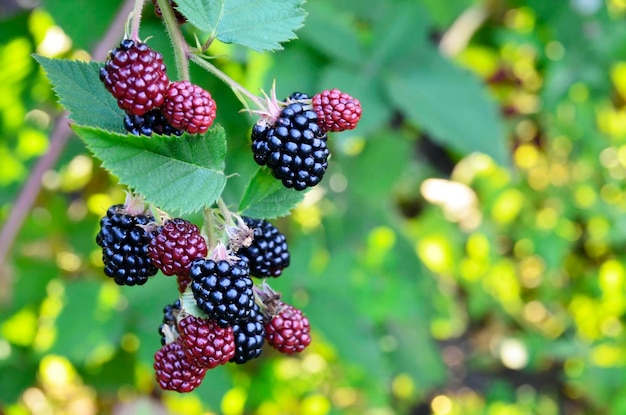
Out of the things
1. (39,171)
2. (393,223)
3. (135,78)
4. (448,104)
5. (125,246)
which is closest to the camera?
→ (135,78)

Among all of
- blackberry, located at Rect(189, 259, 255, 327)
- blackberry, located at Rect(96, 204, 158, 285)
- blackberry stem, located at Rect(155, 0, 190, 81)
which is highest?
blackberry stem, located at Rect(155, 0, 190, 81)


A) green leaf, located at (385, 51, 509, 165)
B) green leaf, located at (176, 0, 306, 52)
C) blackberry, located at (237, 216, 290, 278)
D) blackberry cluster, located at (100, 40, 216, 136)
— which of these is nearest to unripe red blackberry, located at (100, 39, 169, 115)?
blackberry cluster, located at (100, 40, 216, 136)

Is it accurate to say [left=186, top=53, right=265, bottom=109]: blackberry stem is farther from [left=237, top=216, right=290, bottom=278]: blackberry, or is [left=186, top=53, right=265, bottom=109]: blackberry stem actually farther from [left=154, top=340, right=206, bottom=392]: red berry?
[left=154, top=340, right=206, bottom=392]: red berry

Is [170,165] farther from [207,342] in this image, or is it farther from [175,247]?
[207,342]

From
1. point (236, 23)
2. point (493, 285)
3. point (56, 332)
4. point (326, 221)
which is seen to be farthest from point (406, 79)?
point (493, 285)

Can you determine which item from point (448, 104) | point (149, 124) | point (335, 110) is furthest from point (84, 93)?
point (448, 104)
